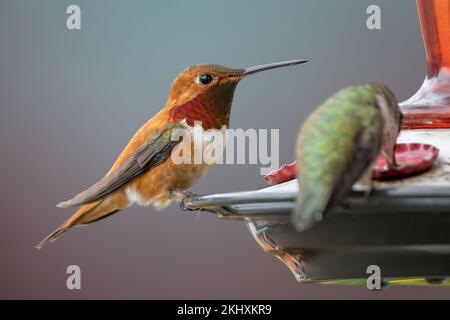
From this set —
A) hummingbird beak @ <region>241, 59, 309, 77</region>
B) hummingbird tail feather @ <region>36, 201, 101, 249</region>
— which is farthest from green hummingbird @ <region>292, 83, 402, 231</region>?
hummingbird tail feather @ <region>36, 201, 101, 249</region>

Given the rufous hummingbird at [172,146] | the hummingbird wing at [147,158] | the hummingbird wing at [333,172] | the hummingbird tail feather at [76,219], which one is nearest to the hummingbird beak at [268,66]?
the rufous hummingbird at [172,146]

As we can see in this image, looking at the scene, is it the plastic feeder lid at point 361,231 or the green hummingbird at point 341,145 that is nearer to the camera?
the green hummingbird at point 341,145

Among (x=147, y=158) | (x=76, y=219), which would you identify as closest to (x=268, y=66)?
(x=147, y=158)

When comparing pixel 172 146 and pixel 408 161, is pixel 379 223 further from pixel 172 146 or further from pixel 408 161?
pixel 172 146

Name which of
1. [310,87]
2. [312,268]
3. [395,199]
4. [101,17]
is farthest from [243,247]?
[395,199]

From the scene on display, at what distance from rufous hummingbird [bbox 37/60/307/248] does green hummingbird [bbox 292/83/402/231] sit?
1018 millimetres

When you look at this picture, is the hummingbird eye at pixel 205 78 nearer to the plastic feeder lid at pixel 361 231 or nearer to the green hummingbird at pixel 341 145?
the plastic feeder lid at pixel 361 231

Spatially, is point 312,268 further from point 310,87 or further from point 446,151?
point 310,87

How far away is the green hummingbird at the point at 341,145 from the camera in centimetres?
127

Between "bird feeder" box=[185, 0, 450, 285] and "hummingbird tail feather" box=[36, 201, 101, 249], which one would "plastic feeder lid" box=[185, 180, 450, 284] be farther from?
"hummingbird tail feather" box=[36, 201, 101, 249]

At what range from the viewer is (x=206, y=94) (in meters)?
2.58

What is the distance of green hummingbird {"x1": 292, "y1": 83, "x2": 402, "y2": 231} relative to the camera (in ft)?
4.17

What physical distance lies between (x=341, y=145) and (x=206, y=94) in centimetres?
127

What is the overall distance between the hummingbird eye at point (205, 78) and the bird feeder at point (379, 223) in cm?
80
